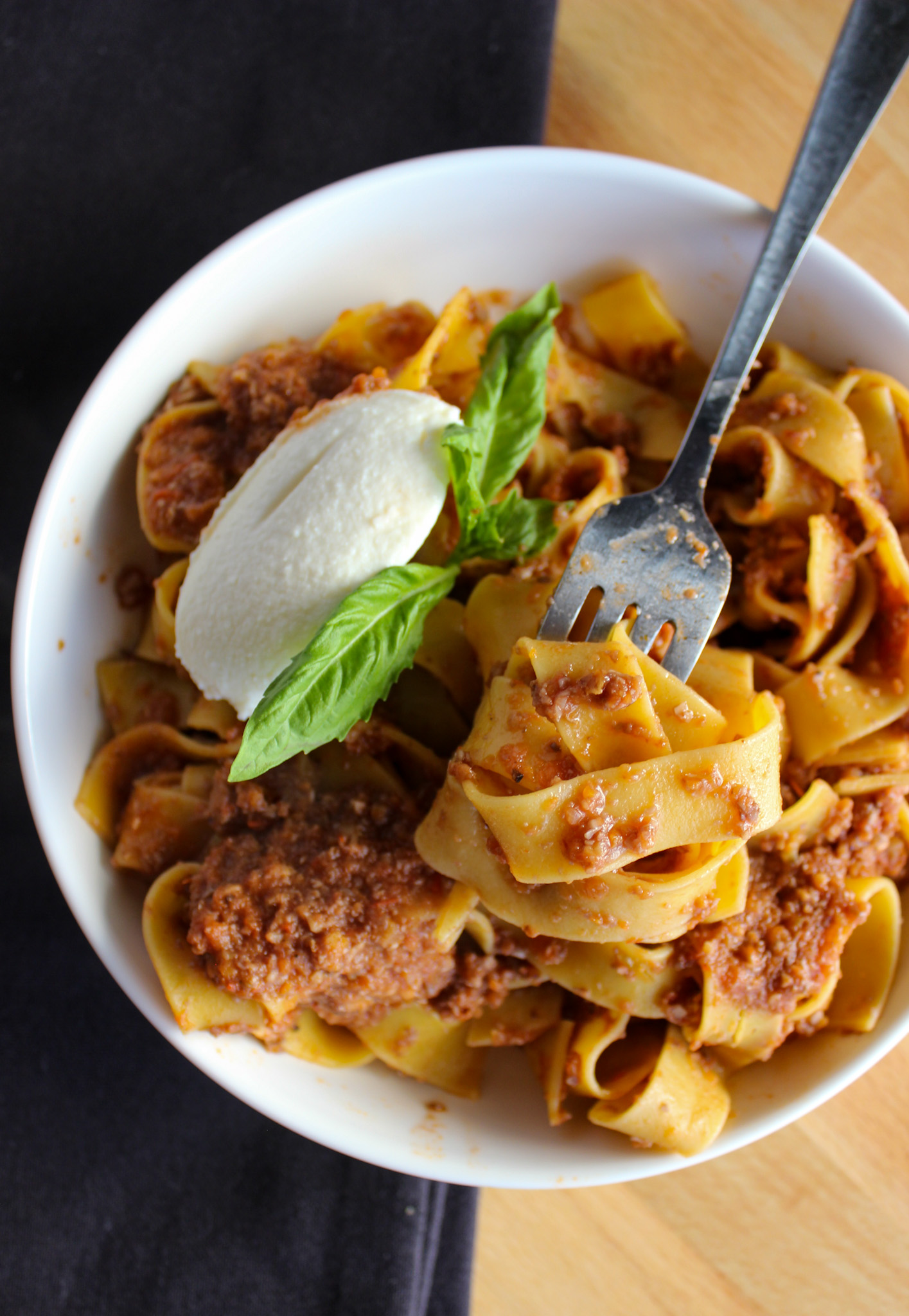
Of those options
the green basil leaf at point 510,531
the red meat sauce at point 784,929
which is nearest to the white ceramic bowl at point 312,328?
the red meat sauce at point 784,929

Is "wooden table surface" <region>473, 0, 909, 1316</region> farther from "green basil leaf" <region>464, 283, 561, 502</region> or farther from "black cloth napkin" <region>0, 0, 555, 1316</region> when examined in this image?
"green basil leaf" <region>464, 283, 561, 502</region>

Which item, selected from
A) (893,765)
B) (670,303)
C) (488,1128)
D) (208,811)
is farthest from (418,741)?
(670,303)

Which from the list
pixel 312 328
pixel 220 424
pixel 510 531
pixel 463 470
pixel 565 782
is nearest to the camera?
pixel 565 782

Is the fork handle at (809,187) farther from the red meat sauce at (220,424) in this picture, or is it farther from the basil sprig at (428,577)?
the red meat sauce at (220,424)

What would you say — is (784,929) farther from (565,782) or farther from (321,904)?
(321,904)

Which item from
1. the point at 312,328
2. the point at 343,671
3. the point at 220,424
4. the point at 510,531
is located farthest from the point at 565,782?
the point at 312,328
